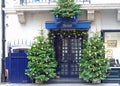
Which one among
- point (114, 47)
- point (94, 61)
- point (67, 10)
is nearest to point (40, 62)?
point (94, 61)

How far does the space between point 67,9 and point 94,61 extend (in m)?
2.56

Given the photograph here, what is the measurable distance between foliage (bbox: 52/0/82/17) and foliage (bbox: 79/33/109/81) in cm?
145

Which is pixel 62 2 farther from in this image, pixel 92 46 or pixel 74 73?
pixel 74 73

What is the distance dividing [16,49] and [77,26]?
2992 millimetres

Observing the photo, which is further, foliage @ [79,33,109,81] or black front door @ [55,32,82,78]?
black front door @ [55,32,82,78]

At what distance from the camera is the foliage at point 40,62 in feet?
50.5

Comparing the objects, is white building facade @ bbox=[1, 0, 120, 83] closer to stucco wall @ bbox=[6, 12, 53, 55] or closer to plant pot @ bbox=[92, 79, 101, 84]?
stucco wall @ bbox=[6, 12, 53, 55]

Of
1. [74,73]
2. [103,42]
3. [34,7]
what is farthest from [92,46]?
[34,7]

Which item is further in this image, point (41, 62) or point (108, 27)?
point (108, 27)

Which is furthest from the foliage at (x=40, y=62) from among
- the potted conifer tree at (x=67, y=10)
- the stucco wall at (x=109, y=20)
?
the stucco wall at (x=109, y=20)

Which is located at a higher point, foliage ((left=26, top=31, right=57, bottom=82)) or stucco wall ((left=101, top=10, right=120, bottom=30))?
stucco wall ((left=101, top=10, right=120, bottom=30))

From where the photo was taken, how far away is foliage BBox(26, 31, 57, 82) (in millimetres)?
15398

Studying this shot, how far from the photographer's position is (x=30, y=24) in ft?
54.3

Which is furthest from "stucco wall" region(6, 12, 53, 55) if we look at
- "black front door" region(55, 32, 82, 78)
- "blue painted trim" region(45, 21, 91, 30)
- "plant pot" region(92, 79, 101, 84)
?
"plant pot" region(92, 79, 101, 84)
